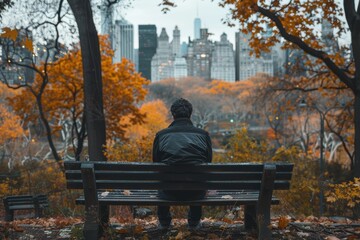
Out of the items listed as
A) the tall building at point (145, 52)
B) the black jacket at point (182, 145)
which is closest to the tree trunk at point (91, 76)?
the black jacket at point (182, 145)

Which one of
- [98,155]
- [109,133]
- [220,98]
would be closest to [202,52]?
[220,98]

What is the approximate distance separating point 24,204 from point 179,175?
620 centimetres

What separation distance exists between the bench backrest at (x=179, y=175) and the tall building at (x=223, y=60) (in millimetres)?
151505

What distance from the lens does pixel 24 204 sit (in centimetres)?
965

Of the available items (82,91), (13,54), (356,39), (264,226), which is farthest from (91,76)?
(82,91)

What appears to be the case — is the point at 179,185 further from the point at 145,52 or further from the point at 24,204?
the point at 145,52

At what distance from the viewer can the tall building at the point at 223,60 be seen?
16073 cm

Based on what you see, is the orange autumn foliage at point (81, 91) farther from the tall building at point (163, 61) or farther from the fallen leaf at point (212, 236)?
the tall building at point (163, 61)

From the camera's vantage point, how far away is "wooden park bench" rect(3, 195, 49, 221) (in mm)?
9445

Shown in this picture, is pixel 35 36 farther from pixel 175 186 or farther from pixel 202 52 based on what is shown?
pixel 202 52

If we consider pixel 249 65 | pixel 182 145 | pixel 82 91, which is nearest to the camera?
pixel 182 145

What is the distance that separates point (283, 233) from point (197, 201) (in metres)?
→ 0.99

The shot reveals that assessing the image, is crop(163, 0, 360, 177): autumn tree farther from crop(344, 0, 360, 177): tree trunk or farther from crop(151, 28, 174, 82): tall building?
crop(151, 28, 174, 82): tall building

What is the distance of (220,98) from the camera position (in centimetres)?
6662
